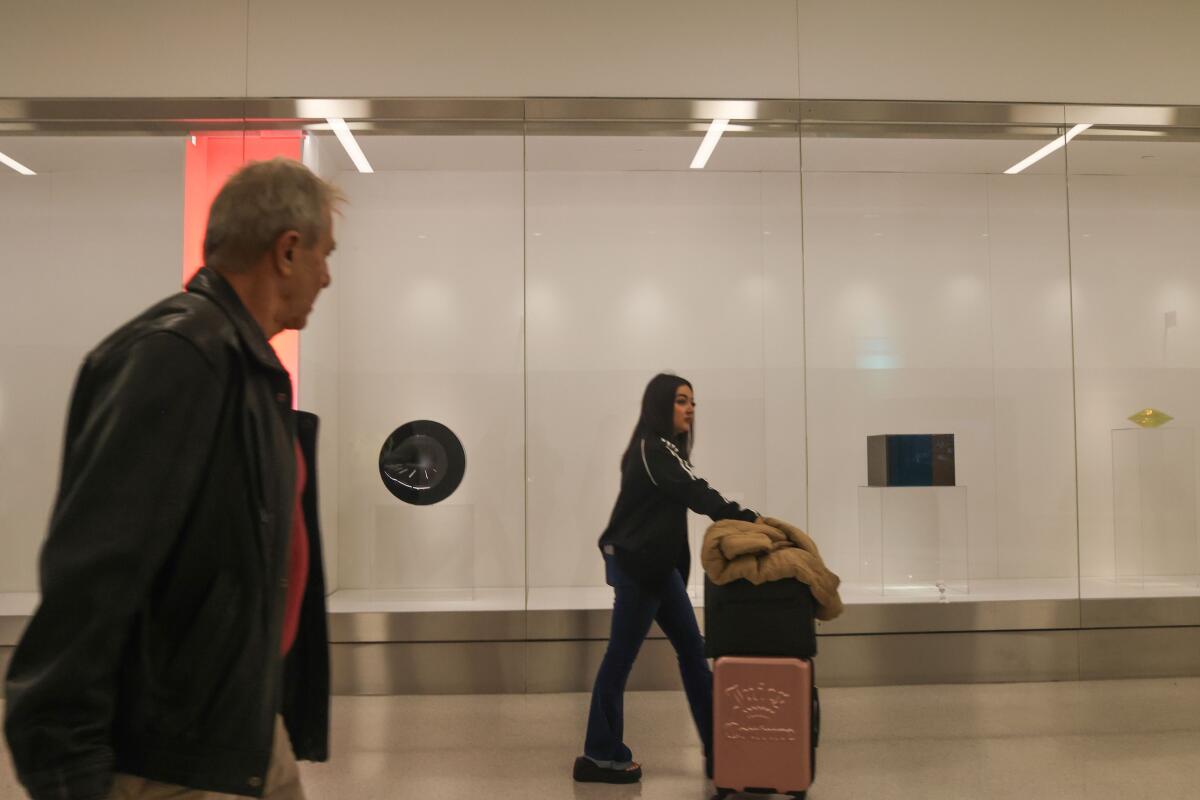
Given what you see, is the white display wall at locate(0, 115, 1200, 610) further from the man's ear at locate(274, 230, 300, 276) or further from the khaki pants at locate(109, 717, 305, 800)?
the man's ear at locate(274, 230, 300, 276)

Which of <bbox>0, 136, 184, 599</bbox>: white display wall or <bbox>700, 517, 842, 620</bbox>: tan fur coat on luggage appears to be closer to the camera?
<bbox>700, 517, 842, 620</bbox>: tan fur coat on luggage

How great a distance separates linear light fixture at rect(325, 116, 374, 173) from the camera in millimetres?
6047

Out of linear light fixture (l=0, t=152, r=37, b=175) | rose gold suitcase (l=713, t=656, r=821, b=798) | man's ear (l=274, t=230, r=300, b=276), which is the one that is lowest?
rose gold suitcase (l=713, t=656, r=821, b=798)

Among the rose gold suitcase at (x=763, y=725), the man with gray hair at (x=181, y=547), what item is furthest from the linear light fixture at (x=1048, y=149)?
the man with gray hair at (x=181, y=547)

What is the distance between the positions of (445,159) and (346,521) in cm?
226

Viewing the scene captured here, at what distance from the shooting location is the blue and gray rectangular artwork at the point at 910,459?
617 centimetres

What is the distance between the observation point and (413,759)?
4547mm

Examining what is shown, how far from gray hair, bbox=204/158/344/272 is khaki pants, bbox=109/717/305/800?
2.42ft

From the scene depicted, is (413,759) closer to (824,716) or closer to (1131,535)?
(824,716)

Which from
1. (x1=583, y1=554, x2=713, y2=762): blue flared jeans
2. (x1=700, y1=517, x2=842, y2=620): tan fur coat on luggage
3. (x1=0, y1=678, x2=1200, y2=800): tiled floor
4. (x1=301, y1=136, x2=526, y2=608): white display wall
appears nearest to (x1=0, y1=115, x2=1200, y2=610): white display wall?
(x1=301, y1=136, x2=526, y2=608): white display wall

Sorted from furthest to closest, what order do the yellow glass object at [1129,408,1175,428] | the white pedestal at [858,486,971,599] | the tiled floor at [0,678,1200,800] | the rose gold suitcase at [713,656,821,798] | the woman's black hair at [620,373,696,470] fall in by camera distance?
the yellow glass object at [1129,408,1175,428] → the white pedestal at [858,486,971,599] → the woman's black hair at [620,373,696,470] → the tiled floor at [0,678,1200,800] → the rose gold suitcase at [713,656,821,798]

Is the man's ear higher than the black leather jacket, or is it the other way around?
the man's ear

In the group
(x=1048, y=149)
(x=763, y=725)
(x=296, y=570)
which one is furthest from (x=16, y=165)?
(x=1048, y=149)


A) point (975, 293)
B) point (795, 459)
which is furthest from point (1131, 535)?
point (795, 459)
